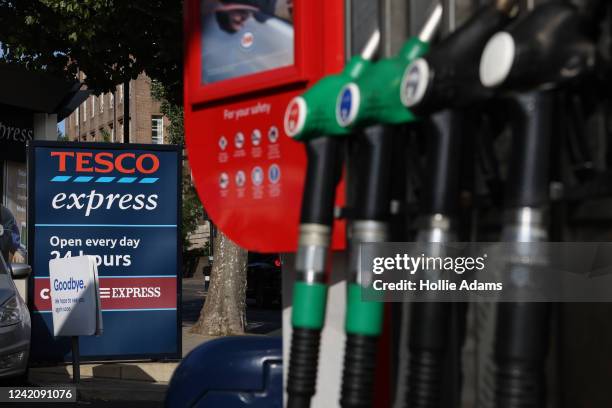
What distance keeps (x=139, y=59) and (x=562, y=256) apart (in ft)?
51.8

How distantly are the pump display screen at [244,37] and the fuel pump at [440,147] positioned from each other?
558mm

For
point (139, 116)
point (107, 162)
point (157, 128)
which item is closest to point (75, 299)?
point (107, 162)

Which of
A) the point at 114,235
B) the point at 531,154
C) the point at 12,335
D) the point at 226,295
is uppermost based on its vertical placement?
the point at 531,154

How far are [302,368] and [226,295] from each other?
15.7 m

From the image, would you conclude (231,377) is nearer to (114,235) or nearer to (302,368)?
(302,368)

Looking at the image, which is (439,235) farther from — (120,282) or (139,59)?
(139,59)

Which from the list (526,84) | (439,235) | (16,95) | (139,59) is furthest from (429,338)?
(16,95)

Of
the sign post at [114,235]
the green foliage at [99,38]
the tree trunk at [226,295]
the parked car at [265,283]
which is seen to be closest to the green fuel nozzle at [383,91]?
the sign post at [114,235]

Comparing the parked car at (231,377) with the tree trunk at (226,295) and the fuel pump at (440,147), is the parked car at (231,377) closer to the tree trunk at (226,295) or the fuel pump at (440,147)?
the fuel pump at (440,147)

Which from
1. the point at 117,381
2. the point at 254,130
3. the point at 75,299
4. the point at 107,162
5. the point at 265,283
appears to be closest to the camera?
the point at 254,130

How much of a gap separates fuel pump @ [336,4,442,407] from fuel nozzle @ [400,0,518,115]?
0.08 meters

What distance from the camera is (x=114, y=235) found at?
40.7 ft

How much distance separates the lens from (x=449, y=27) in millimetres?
1513

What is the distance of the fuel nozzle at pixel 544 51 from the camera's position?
1193 mm
